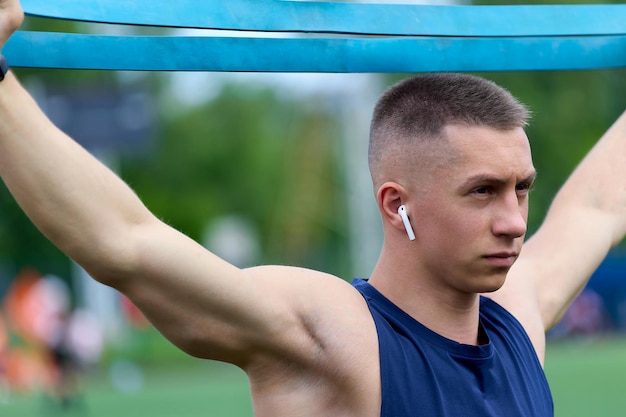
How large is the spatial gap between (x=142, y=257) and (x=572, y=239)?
187cm

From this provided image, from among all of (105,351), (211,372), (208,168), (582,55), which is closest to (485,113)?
(582,55)

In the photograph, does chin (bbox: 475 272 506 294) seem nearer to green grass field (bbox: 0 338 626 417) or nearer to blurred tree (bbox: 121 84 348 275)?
green grass field (bbox: 0 338 626 417)

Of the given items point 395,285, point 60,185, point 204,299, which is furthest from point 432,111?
point 60,185

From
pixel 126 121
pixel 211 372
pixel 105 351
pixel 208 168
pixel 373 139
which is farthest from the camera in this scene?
pixel 208 168

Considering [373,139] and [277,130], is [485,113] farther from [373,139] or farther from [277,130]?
[277,130]

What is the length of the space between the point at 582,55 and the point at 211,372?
2050 centimetres

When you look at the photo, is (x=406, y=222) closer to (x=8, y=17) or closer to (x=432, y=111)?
(x=432, y=111)

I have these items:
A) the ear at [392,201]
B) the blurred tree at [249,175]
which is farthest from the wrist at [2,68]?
the blurred tree at [249,175]

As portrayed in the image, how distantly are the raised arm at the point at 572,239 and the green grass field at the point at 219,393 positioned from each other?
28.9 ft

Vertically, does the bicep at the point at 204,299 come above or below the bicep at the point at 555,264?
below

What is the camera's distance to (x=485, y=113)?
327 centimetres

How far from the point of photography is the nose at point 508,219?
316 cm

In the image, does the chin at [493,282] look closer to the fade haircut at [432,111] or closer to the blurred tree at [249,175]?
the fade haircut at [432,111]

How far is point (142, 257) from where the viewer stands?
268 centimetres
